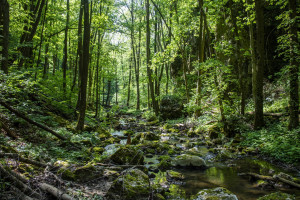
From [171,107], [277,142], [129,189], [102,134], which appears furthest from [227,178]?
[171,107]

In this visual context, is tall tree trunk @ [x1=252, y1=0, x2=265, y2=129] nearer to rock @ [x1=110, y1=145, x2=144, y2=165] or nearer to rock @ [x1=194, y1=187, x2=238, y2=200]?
rock @ [x1=194, y1=187, x2=238, y2=200]

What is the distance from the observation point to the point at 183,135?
13562mm

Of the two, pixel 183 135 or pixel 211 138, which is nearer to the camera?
pixel 211 138

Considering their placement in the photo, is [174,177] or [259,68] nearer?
[174,177]

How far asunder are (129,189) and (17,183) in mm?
2256

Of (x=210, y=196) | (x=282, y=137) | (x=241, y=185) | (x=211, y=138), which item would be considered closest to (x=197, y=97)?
(x=211, y=138)

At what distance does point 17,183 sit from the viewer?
309cm

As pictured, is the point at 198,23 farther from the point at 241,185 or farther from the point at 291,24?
the point at 241,185

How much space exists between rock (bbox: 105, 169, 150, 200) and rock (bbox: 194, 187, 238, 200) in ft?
4.52

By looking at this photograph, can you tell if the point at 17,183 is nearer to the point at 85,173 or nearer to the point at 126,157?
the point at 85,173

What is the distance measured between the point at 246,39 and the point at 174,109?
8.96 m

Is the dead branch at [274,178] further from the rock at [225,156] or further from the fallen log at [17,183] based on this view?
the fallen log at [17,183]

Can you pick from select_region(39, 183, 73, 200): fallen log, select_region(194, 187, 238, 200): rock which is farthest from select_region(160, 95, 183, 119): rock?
select_region(39, 183, 73, 200): fallen log

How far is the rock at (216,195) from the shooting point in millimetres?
4539
